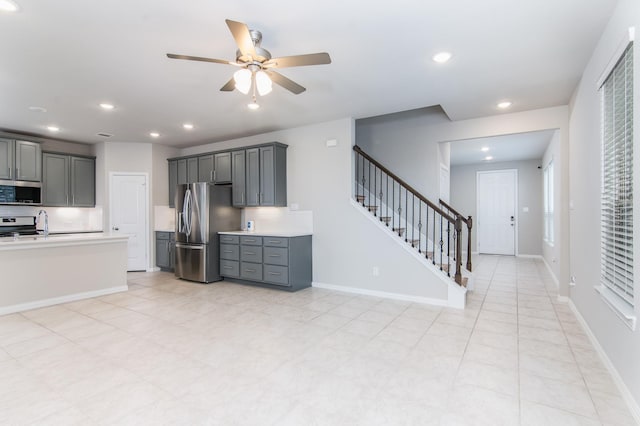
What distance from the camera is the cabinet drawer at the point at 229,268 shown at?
211 inches

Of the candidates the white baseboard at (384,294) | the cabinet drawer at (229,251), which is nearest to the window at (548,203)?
the white baseboard at (384,294)

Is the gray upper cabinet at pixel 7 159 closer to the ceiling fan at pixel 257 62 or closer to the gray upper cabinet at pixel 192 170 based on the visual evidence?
the gray upper cabinet at pixel 192 170

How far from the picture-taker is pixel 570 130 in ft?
13.2

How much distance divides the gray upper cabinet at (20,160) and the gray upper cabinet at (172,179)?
212 centimetres

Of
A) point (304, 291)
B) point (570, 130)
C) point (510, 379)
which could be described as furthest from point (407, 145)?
point (510, 379)

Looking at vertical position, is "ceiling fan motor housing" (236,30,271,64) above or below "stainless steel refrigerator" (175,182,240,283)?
above

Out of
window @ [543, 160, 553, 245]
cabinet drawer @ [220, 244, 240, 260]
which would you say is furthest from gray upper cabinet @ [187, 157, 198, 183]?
window @ [543, 160, 553, 245]

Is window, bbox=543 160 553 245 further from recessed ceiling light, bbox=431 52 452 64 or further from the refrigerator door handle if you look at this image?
the refrigerator door handle

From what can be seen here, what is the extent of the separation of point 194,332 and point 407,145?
14.0 feet

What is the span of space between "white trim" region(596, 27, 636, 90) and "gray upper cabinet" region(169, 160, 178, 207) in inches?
259

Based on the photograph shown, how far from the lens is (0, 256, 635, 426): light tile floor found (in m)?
1.93

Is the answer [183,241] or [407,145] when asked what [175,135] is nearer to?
[183,241]

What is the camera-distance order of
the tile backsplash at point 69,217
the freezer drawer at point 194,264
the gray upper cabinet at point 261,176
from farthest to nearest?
the tile backsplash at point 69,217 → the freezer drawer at point 194,264 → the gray upper cabinet at point 261,176

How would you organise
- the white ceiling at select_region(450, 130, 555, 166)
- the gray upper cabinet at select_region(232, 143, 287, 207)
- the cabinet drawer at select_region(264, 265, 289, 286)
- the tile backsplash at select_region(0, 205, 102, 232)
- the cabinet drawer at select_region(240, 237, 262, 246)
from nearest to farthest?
1. the cabinet drawer at select_region(264, 265, 289, 286)
2. the cabinet drawer at select_region(240, 237, 262, 246)
3. the gray upper cabinet at select_region(232, 143, 287, 207)
4. the tile backsplash at select_region(0, 205, 102, 232)
5. the white ceiling at select_region(450, 130, 555, 166)
